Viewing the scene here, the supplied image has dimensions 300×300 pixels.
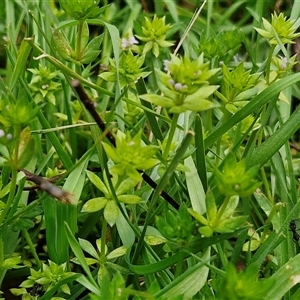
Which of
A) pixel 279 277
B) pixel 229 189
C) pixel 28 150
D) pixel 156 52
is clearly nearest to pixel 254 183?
pixel 229 189

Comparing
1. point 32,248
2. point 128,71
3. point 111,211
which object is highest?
point 128,71

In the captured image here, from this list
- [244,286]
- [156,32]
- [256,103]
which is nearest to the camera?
[244,286]

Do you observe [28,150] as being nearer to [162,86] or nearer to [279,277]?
[162,86]

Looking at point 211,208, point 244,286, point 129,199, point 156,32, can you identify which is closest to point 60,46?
point 156,32

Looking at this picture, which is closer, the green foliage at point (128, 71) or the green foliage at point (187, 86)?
the green foliage at point (187, 86)

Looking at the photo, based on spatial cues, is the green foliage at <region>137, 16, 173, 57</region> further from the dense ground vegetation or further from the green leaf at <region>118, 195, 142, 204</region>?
the green leaf at <region>118, 195, 142, 204</region>

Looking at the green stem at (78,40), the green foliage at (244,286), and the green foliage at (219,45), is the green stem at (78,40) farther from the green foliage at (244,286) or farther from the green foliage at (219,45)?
the green foliage at (244,286)

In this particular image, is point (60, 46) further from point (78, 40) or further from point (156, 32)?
point (156, 32)

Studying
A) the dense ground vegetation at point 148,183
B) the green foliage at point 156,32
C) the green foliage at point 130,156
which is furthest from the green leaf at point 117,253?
the green foliage at point 156,32
